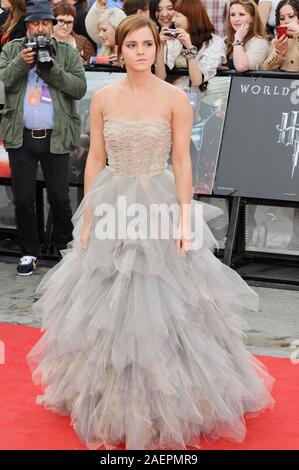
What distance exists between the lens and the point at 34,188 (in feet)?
27.2

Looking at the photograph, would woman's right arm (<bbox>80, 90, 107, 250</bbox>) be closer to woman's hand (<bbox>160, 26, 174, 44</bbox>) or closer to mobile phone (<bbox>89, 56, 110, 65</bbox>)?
woman's hand (<bbox>160, 26, 174, 44</bbox>)

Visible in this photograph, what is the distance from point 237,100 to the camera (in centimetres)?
825

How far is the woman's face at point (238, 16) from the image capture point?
8180 millimetres

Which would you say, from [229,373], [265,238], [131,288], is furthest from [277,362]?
[265,238]

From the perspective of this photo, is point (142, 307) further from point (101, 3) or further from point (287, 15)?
point (101, 3)

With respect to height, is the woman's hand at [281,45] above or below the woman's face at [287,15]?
below

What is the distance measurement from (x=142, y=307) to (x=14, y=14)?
15.5ft

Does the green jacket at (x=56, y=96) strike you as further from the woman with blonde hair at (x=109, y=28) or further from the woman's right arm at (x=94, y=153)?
the woman's right arm at (x=94, y=153)

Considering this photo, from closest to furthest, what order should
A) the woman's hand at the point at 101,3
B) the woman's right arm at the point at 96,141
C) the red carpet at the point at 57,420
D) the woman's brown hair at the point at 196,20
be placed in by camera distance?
the red carpet at the point at 57,420
the woman's right arm at the point at 96,141
the woman's brown hair at the point at 196,20
the woman's hand at the point at 101,3

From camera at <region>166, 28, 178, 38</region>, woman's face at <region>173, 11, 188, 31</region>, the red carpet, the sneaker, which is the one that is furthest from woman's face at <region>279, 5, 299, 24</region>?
the red carpet

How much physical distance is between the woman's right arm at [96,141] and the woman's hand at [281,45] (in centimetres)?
337

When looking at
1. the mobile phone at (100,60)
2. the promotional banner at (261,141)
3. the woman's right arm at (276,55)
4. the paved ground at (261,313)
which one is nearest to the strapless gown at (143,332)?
the paved ground at (261,313)
